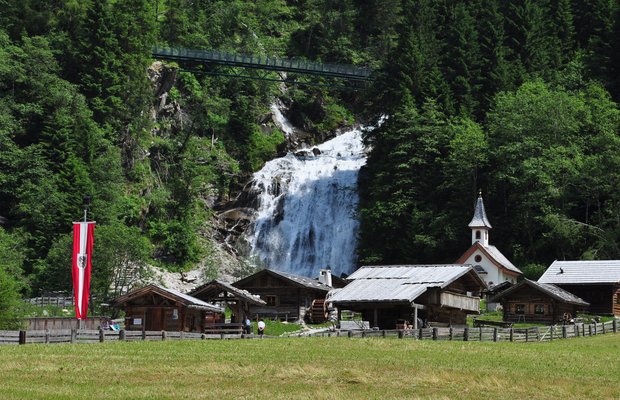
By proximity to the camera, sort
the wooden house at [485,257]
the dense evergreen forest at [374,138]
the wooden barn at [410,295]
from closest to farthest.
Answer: the wooden barn at [410,295] < the wooden house at [485,257] < the dense evergreen forest at [374,138]

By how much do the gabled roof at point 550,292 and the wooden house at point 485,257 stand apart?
11.6 meters

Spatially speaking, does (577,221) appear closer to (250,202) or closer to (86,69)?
(250,202)

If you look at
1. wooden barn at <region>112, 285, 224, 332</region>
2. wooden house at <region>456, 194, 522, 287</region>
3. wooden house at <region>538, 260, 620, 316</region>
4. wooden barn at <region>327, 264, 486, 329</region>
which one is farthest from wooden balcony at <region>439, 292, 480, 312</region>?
wooden house at <region>456, 194, 522, 287</region>

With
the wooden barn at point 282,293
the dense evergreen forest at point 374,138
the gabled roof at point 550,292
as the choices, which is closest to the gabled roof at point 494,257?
the dense evergreen forest at point 374,138

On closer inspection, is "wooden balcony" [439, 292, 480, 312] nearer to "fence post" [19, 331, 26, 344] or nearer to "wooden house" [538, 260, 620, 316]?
"wooden house" [538, 260, 620, 316]

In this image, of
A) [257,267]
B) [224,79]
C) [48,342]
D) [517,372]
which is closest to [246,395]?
[517,372]

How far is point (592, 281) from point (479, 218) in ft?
50.5

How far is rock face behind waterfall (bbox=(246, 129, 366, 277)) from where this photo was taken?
3912 inches

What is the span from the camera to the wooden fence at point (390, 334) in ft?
162

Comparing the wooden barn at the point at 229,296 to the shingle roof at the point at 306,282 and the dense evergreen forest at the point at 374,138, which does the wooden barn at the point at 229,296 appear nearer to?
the shingle roof at the point at 306,282

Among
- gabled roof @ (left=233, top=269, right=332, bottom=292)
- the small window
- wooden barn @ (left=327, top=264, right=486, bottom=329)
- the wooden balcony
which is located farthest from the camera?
the small window

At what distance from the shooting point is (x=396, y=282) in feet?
225

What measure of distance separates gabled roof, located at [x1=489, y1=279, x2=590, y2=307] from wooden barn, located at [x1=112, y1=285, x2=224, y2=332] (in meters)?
20.3

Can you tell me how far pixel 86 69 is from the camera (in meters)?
102
